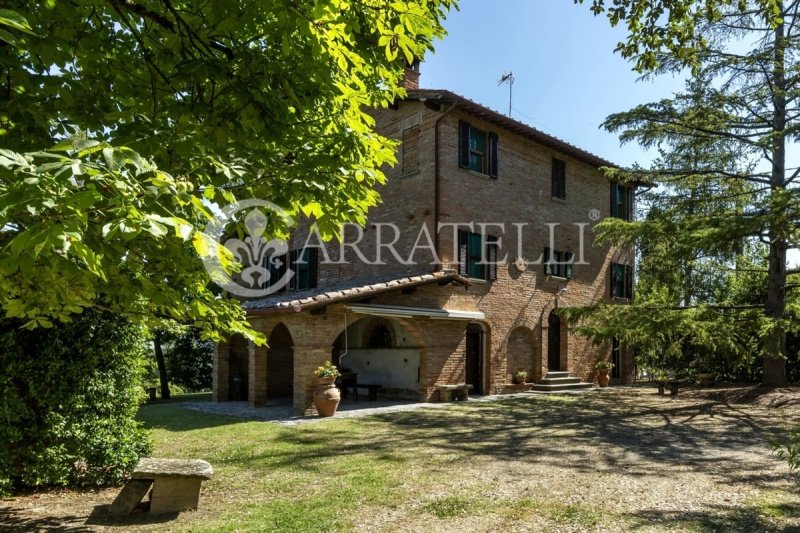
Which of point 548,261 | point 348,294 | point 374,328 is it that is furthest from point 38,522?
point 548,261

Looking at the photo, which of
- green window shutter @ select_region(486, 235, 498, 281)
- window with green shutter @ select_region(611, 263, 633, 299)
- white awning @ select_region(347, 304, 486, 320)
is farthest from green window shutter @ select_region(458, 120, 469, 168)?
window with green shutter @ select_region(611, 263, 633, 299)

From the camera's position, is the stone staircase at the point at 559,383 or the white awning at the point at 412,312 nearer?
the white awning at the point at 412,312

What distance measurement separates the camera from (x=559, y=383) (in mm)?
18266

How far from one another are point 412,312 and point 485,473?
7.08 metres

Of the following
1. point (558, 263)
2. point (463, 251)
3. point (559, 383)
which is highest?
point (463, 251)

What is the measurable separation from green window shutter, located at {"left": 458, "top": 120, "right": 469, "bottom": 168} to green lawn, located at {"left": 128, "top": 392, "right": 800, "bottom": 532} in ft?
24.7

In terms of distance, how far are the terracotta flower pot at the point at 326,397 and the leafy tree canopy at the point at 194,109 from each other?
7.72 meters

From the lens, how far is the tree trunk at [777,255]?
14.0 metres

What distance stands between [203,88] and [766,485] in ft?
24.8

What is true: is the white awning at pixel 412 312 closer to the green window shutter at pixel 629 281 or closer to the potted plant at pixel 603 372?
the potted plant at pixel 603 372

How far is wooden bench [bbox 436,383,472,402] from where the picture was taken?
14.9 m

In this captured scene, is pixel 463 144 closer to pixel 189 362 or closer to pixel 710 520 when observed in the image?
pixel 710 520

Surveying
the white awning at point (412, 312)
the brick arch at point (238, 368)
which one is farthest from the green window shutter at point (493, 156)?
the brick arch at point (238, 368)

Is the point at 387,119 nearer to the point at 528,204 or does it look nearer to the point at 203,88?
the point at 528,204
